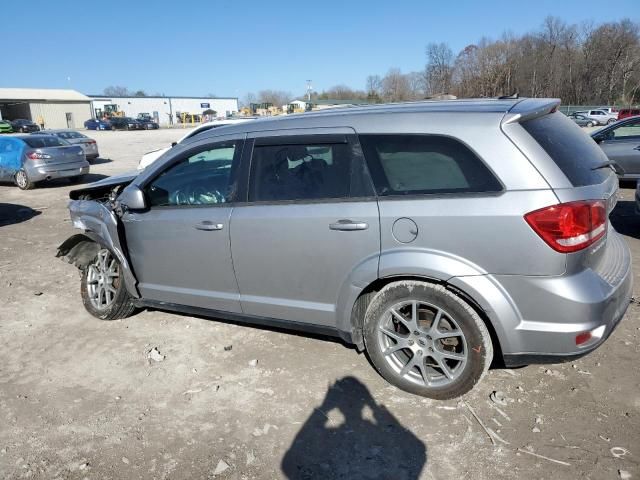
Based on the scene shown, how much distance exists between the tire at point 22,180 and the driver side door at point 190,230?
11.4 meters

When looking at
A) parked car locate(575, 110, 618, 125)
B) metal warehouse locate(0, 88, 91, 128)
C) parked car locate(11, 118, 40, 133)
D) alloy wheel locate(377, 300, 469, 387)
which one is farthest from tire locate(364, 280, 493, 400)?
metal warehouse locate(0, 88, 91, 128)

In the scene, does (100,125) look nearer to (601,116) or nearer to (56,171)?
(56,171)

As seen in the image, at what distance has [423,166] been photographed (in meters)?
2.87

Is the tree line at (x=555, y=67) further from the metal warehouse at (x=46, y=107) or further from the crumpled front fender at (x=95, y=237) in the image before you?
the crumpled front fender at (x=95, y=237)

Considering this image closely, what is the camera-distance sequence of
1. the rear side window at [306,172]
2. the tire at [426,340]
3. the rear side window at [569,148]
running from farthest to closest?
the rear side window at [306,172]
the tire at [426,340]
the rear side window at [569,148]

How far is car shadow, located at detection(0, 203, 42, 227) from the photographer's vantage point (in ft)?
30.9

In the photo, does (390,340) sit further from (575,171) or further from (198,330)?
(198,330)

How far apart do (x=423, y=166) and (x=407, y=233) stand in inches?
16.5

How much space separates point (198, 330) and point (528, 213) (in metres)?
3.00

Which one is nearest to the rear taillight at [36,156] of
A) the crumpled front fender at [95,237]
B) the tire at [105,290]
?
the crumpled front fender at [95,237]

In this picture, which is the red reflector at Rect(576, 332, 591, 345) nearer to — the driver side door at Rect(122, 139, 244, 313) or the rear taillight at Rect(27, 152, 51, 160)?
the driver side door at Rect(122, 139, 244, 313)

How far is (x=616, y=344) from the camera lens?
12.1ft

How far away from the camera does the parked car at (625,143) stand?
31.2ft

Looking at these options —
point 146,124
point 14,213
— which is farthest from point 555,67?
point 14,213
